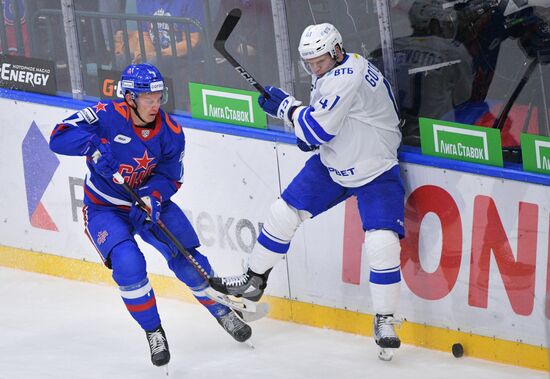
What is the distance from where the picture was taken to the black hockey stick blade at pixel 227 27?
5.42 metres

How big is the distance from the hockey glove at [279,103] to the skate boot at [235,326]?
86 cm

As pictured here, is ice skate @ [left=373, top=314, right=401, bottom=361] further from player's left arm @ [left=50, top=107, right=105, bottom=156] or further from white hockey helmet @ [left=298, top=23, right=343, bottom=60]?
player's left arm @ [left=50, top=107, right=105, bottom=156]

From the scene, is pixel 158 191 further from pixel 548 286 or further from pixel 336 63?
pixel 548 286

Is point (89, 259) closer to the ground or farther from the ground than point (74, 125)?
closer to the ground

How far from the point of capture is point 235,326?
5484 mm

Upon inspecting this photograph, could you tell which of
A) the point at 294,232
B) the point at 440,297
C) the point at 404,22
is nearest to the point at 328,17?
the point at 404,22

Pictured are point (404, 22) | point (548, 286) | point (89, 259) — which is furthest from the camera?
point (89, 259)

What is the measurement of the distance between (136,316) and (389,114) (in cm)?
124

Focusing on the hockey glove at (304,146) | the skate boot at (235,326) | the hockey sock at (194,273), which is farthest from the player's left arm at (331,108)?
the skate boot at (235,326)

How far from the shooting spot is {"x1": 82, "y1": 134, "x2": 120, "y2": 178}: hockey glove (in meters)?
5.04

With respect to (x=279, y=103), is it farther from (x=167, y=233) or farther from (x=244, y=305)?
(x=244, y=305)

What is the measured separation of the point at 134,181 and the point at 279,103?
649 millimetres

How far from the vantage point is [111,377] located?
205 inches

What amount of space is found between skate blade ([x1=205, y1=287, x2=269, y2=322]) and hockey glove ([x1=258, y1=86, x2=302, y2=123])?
0.77 meters
